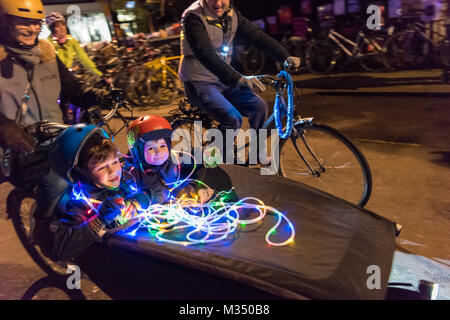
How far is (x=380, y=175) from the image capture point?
12.0 ft

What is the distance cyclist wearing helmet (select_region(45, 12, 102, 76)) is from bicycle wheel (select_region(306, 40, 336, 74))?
605 cm

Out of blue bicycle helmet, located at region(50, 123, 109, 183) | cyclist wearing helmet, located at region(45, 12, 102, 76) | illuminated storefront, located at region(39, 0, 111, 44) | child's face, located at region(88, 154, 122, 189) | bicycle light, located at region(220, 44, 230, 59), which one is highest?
illuminated storefront, located at region(39, 0, 111, 44)

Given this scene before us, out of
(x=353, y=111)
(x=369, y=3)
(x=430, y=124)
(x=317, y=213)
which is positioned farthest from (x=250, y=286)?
(x=369, y=3)

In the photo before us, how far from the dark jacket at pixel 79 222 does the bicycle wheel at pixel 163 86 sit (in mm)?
6409

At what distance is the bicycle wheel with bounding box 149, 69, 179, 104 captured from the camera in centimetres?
823

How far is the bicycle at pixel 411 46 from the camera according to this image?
25.4ft

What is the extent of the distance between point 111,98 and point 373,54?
25.0 ft

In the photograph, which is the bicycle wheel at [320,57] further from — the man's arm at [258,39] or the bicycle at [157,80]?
the man's arm at [258,39]

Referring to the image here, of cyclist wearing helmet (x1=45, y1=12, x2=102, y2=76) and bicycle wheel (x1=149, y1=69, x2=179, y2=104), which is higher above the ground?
cyclist wearing helmet (x1=45, y1=12, x2=102, y2=76)

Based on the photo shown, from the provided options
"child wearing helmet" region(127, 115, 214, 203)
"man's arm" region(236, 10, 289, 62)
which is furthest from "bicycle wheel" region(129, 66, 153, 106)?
"child wearing helmet" region(127, 115, 214, 203)

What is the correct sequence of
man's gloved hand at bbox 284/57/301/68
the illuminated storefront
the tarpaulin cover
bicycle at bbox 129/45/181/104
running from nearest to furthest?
the tarpaulin cover
man's gloved hand at bbox 284/57/301/68
bicycle at bbox 129/45/181/104
the illuminated storefront

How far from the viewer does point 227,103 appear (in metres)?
3.21

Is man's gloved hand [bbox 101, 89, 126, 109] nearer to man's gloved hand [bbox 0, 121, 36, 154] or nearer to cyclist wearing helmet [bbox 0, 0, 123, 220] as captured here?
cyclist wearing helmet [bbox 0, 0, 123, 220]
